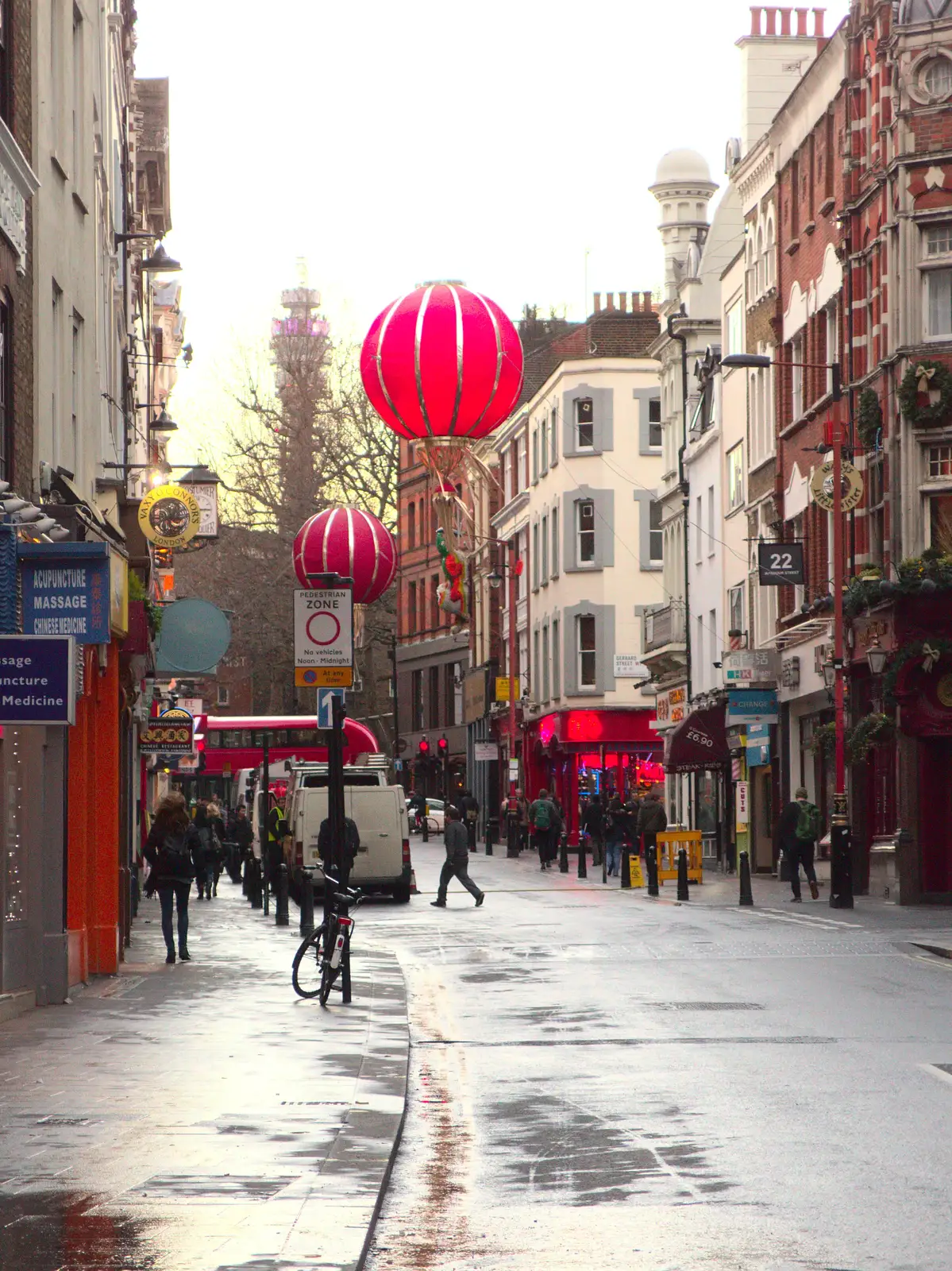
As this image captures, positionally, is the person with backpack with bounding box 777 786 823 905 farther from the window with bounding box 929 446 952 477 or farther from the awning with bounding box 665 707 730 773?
the awning with bounding box 665 707 730 773

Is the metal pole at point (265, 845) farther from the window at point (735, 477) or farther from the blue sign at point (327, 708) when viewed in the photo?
the window at point (735, 477)

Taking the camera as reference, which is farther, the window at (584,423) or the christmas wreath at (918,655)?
the window at (584,423)

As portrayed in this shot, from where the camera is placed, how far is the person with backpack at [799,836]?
120ft

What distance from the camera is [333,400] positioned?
238ft

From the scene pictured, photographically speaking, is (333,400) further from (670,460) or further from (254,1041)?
(254,1041)

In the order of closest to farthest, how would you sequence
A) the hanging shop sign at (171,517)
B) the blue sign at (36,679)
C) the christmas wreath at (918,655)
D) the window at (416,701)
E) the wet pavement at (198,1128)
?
the wet pavement at (198,1128), the blue sign at (36,679), the christmas wreath at (918,655), the hanging shop sign at (171,517), the window at (416,701)

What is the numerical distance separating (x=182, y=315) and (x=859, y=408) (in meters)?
46.7

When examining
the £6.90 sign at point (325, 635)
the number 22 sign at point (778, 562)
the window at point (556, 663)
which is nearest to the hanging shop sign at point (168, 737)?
the number 22 sign at point (778, 562)

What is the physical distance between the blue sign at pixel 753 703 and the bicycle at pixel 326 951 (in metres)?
29.0

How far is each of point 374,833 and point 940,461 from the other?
38.5ft

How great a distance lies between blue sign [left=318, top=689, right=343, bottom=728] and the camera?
19516mm

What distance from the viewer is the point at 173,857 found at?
23.5 meters

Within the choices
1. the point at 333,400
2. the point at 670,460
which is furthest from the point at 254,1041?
the point at 333,400

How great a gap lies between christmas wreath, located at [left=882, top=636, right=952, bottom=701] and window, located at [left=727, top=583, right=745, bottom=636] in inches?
644
